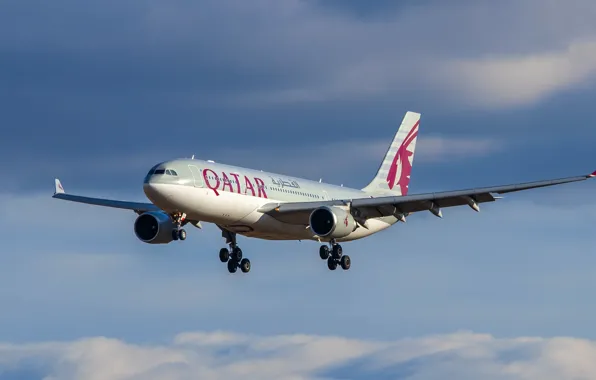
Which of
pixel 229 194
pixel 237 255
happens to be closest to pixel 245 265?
pixel 237 255

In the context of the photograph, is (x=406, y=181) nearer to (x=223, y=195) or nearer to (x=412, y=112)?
(x=412, y=112)

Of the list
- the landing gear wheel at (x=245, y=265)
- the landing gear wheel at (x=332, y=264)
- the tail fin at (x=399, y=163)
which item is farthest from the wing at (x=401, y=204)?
the tail fin at (x=399, y=163)

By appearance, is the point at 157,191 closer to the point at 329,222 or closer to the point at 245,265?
the point at 329,222

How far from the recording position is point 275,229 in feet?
289

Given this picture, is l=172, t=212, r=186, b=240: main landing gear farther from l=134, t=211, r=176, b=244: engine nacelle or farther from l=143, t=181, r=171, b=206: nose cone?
l=134, t=211, r=176, b=244: engine nacelle

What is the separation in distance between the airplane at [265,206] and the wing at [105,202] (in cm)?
9

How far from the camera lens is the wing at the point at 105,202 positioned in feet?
307

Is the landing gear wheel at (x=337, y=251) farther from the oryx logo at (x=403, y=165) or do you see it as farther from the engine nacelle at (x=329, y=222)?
the oryx logo at (x=403, y=165)

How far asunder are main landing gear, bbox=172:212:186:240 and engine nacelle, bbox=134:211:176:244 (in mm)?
6054

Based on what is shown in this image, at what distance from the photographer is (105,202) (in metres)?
97.7

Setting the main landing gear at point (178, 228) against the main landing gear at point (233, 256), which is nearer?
the main landing gear at point (178, 228)

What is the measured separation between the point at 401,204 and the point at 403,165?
765 inches

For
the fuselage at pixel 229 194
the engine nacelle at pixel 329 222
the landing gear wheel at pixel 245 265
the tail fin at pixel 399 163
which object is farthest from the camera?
the tail fin at pixel 399 163

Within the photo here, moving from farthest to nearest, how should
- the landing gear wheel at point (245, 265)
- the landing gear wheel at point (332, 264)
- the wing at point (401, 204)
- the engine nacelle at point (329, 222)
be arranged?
the landing gear wheel at point (245, 265), the landing gear wheel at point (332, 264), the engine nacelle at point (329, 222), the wing at point (401, 204)
